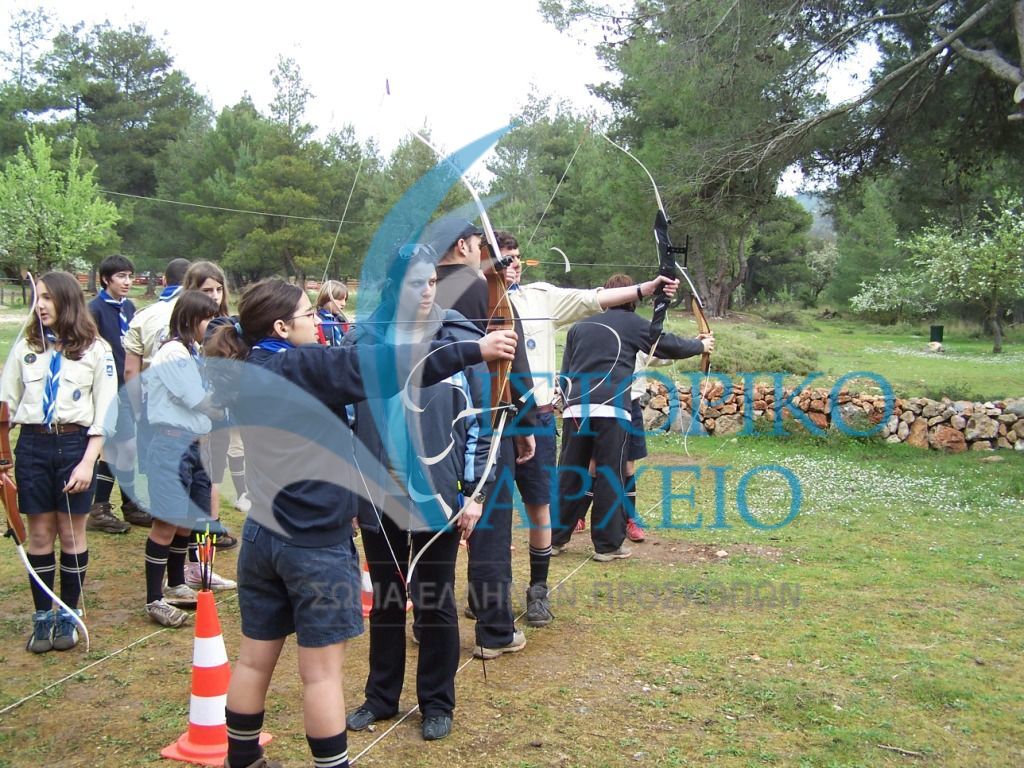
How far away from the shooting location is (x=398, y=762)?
3.09 m

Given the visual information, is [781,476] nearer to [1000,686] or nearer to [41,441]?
[1000,686]

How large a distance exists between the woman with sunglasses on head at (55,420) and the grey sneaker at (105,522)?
212cm

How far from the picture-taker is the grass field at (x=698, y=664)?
323cm

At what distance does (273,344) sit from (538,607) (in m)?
2.55

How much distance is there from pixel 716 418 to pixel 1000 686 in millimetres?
7315

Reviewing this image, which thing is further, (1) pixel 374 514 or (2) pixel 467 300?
(2) pixel 467 300

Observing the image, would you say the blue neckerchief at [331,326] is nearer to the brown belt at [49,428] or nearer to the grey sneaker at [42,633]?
the brown belt at [49,428]

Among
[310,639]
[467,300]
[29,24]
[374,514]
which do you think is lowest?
[310,639]

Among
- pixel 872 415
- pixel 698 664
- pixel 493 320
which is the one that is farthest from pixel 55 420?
pixel 872 415

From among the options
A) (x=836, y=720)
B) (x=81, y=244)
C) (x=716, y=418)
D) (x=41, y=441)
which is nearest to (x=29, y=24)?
(x=81, y=244)

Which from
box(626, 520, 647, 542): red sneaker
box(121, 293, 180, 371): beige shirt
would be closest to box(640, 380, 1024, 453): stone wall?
box(626, 520, 647, 542): red sneaker

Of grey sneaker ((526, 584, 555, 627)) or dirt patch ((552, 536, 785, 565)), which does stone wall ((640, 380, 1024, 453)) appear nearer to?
dirt patch ((552, 536, 785, 565))

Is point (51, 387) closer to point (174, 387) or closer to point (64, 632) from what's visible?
point (174, 387)

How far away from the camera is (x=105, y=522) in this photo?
6254mm
